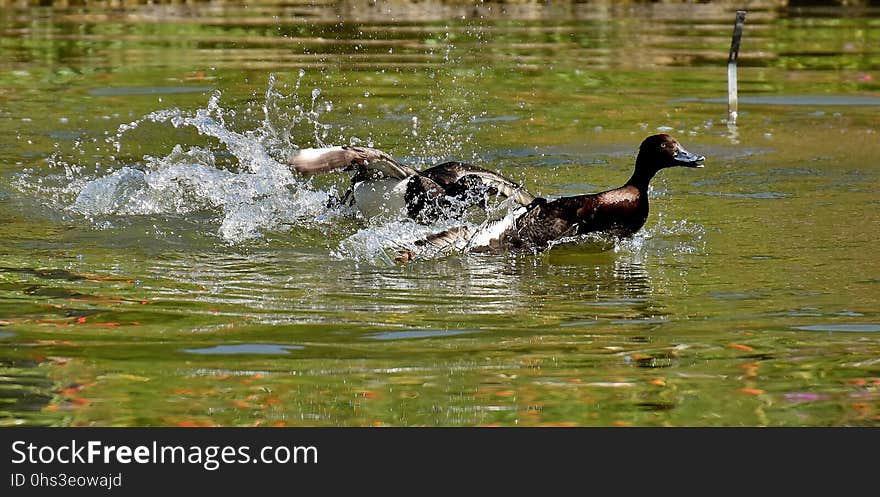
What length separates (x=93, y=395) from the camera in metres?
5.45

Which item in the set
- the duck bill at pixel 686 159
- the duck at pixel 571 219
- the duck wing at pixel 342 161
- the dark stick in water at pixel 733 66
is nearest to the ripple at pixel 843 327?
the duck at pixel 571 219

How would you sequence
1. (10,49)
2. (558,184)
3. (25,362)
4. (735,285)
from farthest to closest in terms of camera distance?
(10,49) < (558,184) < (735,285) < (25,362)

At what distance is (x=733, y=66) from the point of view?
512 inches

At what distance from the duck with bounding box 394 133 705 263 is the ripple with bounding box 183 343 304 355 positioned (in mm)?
2323

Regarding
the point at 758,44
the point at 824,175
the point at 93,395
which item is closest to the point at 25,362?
the point at 93,395

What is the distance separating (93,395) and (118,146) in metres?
6.57

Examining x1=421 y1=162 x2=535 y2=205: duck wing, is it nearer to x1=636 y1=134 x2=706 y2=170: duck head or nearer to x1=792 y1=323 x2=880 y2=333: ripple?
x1=636 y1=134 x2=706 y2=170: duck head

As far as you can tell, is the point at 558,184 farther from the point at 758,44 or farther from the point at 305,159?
the point at 758,44

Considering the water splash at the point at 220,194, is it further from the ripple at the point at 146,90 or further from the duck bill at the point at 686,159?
the ripple at the point at 146,90

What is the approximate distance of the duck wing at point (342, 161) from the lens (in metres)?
8.05

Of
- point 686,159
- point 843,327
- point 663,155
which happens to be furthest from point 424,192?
point 843,327

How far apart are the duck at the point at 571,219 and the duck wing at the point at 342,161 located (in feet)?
1.89

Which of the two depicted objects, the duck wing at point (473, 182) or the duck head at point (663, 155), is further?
the duck wing at point (473, 182)

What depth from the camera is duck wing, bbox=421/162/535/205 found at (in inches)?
347
